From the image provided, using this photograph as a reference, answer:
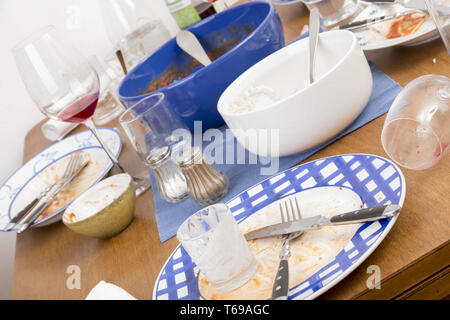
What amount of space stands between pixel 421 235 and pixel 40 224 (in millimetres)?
711

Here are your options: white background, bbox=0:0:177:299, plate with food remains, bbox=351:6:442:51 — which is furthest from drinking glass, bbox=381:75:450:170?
white background, bbox=0:0:177:299

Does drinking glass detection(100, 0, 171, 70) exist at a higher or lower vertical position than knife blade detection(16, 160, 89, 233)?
higher

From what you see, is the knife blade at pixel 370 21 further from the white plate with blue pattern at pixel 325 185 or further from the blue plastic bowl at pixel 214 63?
the white plate with blue pattern at pixel 325 185

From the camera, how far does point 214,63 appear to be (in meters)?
0.88

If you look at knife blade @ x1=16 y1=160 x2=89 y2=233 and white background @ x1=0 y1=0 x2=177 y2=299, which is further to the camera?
white background @ x1=0 y1=0 x2=177 y2=299

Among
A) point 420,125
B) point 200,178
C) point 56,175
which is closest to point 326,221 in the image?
point 420,125

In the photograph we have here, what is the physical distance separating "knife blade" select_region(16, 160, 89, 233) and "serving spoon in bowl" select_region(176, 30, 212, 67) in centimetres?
35

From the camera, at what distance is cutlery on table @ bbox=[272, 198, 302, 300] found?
499 mm

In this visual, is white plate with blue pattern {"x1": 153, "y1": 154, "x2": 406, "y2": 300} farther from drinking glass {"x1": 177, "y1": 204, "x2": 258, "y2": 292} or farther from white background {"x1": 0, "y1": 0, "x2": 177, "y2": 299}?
white background {"x1": 0, "y1": 0, "x2": 177, "y2": 299}

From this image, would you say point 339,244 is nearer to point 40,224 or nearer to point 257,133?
point 257,133

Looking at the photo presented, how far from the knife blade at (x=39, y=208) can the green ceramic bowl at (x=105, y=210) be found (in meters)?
0.13

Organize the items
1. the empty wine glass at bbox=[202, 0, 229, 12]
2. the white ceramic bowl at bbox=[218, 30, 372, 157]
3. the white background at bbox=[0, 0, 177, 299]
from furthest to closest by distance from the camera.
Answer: the white background at bbox=[0, 0, 177, 299] → the empty wine glass at bbox=[202, 0, 229, 12] → the white ceramic bowl at bbox=[218, 30, 372, 157]

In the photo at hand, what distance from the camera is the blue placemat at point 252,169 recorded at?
748 mm
